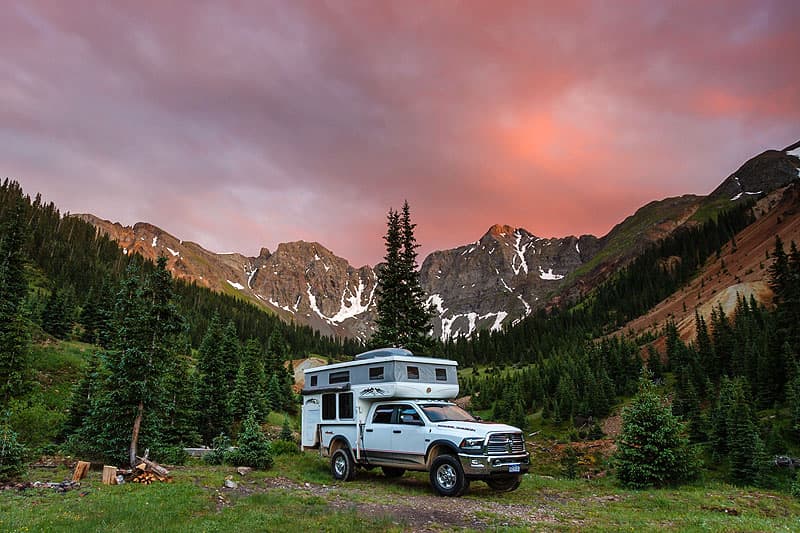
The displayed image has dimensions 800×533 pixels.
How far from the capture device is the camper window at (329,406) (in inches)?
768

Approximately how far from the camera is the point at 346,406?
1888 cm

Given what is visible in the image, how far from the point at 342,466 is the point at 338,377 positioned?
350 centimetres

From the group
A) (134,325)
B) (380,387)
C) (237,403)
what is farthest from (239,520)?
(237,403)

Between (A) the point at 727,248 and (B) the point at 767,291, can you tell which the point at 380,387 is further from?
(A) the point at 727,248

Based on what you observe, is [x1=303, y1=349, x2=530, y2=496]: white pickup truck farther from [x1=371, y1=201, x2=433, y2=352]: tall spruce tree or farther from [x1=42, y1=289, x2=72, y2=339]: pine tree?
[x1=42, y1=289, x2=72, y2=339]: pine tree

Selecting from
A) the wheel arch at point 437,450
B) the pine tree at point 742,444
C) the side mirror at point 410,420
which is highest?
the side mirror at point 410,420

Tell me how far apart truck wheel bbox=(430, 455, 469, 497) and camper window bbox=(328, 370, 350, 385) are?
5.89 metres

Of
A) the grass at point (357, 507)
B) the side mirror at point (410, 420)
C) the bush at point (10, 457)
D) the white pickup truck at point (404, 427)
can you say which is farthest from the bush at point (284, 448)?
the side mirror at point (410, 420)

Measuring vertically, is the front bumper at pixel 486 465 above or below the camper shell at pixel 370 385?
below

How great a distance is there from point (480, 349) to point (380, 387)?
14489 cm

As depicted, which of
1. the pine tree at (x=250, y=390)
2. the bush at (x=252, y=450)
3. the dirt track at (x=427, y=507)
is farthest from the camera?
the pine tree at (x=250, y=390)

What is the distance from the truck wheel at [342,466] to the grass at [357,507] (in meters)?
0.61

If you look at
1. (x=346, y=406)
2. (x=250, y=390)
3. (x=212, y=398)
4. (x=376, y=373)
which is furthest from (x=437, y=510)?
(x=250, y=390)

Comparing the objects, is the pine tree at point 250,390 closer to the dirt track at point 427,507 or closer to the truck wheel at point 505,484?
the dirt track at point 427,507
